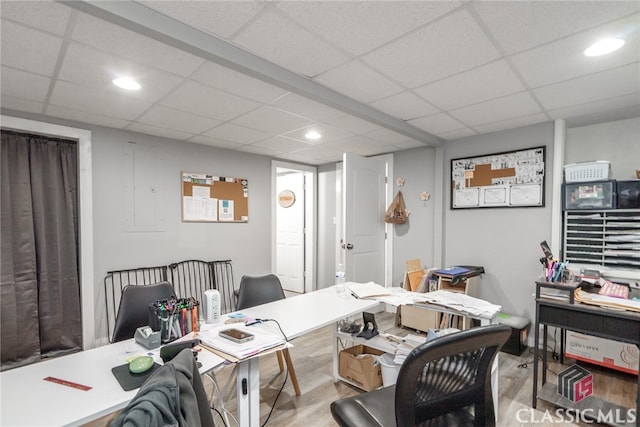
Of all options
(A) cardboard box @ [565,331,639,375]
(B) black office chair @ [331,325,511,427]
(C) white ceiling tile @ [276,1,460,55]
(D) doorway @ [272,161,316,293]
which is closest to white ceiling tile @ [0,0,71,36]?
(C) white ceiling tile @ [276,1,460,55]

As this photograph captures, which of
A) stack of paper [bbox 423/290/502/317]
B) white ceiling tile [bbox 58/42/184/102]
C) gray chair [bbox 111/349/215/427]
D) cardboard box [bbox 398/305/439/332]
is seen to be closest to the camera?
gray chair [bbox 111/349/215/427]

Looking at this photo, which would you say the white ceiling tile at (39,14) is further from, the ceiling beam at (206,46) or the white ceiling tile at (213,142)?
the white ceiling tile at (213,142)

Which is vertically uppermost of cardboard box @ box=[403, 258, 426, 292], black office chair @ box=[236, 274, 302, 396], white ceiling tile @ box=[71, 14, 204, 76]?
white ceiling tile @ box=[71, 14, 204, 76]

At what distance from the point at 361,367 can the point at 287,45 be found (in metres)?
2.33

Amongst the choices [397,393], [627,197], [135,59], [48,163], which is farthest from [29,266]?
[627,197]

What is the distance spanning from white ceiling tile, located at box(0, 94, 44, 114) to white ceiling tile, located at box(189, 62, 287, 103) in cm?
157

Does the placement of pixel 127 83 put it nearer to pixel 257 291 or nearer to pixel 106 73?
pixel 106 73

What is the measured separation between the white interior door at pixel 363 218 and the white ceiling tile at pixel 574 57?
206 centimetres

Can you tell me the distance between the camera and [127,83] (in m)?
2.20

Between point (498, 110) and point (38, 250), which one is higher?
point (498, 110)

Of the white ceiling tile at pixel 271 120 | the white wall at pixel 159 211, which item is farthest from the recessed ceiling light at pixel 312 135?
the white wall at pixel 159 211

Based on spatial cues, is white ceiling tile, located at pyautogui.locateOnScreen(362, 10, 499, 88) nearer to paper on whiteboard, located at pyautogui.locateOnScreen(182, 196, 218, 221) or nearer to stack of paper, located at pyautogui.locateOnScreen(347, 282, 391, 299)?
stack of paper, located at pyautogui.locateOnScreen(347, 282, 391, 299)

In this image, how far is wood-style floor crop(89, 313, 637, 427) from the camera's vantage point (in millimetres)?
2119

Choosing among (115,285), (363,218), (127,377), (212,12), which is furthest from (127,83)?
(363,218)
